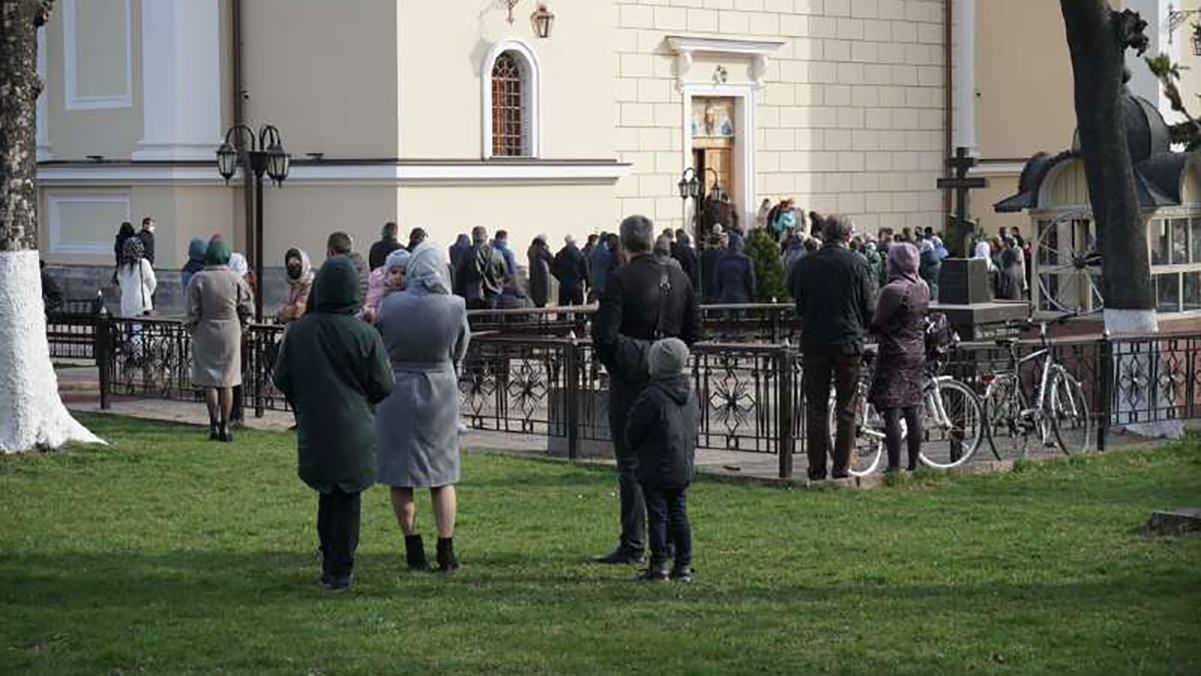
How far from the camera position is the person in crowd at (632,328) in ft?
36.7

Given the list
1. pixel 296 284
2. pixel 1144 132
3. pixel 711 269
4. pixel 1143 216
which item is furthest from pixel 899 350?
pixel 711 269

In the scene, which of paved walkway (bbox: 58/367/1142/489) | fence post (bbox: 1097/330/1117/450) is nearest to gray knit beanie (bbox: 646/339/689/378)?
paved walkway (bbox: 58/367/1142/489)

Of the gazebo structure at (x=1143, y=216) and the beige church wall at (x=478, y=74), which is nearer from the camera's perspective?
the gazebo structure at (x=1143, y=216)

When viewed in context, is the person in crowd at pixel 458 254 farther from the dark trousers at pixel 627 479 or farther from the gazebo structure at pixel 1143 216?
the dark trousers at pixel 627 479

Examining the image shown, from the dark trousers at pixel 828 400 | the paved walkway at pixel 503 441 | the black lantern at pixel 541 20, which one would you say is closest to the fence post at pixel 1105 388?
the paved walkway at pixel 503 441

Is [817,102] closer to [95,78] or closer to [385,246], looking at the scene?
[95,78]

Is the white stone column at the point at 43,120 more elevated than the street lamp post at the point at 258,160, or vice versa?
the white stone column at the point at 43,120

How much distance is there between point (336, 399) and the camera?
10.5 m

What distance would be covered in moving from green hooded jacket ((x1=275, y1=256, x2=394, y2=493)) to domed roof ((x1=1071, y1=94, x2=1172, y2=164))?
1205 cm

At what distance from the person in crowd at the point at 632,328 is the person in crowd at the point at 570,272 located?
748 inches

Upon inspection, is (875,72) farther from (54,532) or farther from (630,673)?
(630,673)

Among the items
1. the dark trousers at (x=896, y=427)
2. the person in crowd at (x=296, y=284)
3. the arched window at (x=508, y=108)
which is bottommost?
the dark trousers at (x=896, y=427)

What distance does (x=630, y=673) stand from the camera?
8609 mm

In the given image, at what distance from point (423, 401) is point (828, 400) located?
13.7 ft
